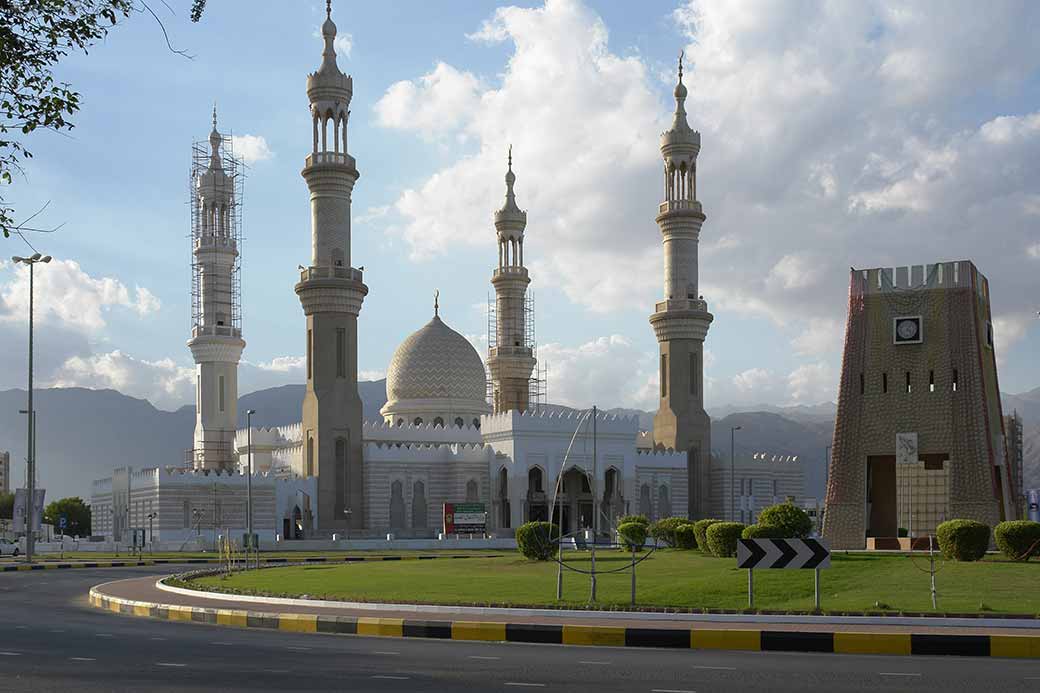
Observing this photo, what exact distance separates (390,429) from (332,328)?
467 inches

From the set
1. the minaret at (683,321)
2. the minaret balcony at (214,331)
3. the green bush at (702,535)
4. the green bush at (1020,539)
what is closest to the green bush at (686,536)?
the green bush at (702,535)

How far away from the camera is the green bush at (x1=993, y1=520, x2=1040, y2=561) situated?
3014cm

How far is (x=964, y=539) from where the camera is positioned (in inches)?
1173

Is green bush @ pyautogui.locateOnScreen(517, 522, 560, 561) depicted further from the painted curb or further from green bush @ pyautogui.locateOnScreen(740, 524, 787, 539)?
the painted curb

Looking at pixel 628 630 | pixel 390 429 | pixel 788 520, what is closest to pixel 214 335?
pixel 390 429

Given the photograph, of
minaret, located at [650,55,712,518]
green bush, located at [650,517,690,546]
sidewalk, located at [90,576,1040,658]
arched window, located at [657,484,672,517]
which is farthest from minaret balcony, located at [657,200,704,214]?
sidewalk, located at [90,576,1040,658]

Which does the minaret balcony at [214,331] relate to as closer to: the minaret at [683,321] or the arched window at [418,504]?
the arched window at [418,504]

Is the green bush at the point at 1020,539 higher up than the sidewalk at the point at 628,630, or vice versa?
the green bush at the point at 1020,539

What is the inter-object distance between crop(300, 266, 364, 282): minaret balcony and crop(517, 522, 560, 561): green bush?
132 feet

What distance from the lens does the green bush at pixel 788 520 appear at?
33.2 m

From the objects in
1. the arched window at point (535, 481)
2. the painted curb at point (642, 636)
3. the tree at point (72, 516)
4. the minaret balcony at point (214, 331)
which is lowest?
the tree at point (72, 516)

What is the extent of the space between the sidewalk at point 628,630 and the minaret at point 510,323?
69.4m

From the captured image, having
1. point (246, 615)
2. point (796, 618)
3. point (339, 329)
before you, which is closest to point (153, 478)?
point (339, 329)

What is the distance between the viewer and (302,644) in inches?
758
